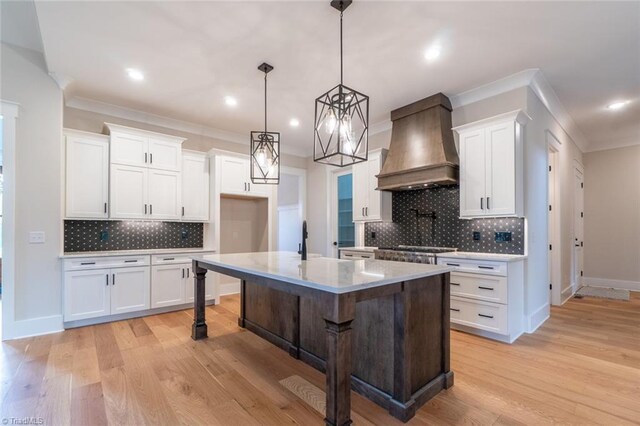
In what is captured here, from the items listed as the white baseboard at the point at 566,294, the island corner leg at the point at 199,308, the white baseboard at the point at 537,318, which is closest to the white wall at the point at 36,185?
the island corner leg at the point at 199,308

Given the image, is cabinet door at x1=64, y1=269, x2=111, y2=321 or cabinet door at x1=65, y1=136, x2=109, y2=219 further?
cabinet door at x1=65, y1=136, x2=109, y2=219

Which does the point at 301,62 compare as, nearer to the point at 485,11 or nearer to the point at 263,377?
the point at 485,11

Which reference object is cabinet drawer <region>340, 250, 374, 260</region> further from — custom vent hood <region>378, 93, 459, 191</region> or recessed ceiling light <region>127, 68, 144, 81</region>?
recessed ceiling light <region>127, 68, 144, 81</region>

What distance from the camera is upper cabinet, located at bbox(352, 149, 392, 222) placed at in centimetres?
468

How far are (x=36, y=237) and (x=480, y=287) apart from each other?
4.90m

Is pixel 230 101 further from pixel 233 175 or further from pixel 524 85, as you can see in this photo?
pixel 524 85

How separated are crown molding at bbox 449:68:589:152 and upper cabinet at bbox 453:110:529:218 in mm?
428

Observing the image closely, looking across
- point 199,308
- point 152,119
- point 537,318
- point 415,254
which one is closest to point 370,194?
point 415,254

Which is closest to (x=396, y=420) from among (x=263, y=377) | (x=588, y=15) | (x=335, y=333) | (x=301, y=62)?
(x=335, y=333)

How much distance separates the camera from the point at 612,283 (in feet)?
18.8

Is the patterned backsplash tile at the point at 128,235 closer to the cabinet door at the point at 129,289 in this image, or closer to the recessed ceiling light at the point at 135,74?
the cabinet door at the point at 129,289

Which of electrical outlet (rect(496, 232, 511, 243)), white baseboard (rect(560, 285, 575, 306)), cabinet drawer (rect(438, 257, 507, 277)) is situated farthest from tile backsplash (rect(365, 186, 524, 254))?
white baseboard (rect(560, 285, 575, 306))

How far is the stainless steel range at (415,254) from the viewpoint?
3596mm

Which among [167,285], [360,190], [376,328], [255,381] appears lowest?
[255,381]
